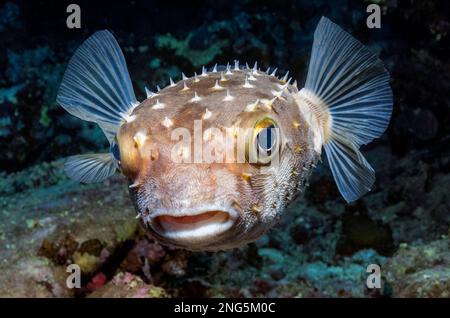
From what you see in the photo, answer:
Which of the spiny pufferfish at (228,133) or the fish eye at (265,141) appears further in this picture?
the fish eye at (265,141)

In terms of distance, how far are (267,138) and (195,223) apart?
636mm

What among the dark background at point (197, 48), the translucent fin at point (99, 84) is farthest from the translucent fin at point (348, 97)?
the dark background at point (197, 48)

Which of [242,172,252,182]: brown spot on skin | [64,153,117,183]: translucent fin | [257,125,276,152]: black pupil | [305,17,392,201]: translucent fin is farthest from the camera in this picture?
[64,153,117,183]: translucent fin

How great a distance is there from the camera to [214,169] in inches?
79.1

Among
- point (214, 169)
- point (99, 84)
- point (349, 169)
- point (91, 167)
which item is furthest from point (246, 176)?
point (91, 167)

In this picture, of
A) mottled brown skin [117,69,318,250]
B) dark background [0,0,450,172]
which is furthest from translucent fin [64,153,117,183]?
dark background [0,0,450,172]

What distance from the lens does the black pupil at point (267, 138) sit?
2180 mm

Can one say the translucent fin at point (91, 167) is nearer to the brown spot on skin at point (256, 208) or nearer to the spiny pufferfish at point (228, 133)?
the spiny pufferfish at point (228, 133)

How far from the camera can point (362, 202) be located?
7.71 meters

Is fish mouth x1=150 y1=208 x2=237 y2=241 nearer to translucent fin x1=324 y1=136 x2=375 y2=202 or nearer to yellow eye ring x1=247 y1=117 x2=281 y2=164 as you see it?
yellow eye ring x1=247 y1=117 x2=281 y2=164

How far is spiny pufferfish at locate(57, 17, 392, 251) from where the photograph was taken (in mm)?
1984

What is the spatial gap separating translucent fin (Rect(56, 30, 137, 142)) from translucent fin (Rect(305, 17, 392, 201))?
161 cm

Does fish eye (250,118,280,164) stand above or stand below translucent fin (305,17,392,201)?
below

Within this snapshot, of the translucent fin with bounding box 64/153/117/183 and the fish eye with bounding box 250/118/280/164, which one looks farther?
the translucent fin with bounding box 64/153/117/183
